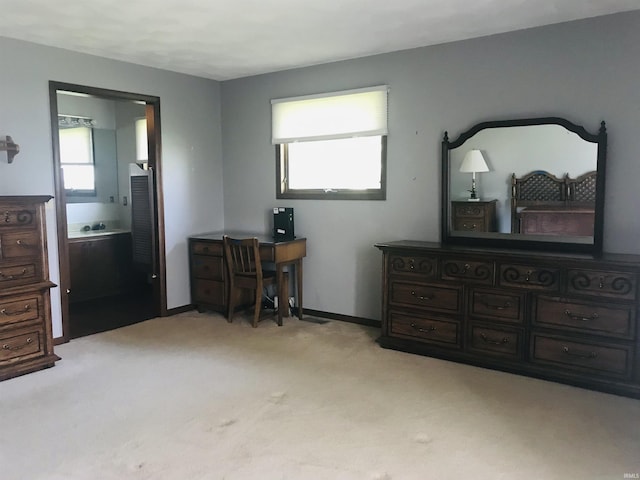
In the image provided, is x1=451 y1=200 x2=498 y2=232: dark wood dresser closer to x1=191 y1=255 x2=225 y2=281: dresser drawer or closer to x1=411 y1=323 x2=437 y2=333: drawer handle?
x1=411 y1=323 x2=437 y2=333: drawer handle

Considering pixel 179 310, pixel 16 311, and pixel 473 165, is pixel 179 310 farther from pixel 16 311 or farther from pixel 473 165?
pixel 473 165

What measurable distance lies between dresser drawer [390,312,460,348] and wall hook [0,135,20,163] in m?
3.10

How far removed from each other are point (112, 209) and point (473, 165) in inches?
174

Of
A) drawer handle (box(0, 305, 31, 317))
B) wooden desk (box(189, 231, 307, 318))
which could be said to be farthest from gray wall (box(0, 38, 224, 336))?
drawer handle (box(0, 305, 31, 317))

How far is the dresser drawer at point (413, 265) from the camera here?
3.75m

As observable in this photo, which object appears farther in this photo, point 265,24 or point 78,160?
point 78,160

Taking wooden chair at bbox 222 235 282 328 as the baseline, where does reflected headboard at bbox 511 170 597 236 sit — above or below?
above

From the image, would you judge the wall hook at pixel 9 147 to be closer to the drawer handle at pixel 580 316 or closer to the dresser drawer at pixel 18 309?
the dresser drawer at pixel 18 309

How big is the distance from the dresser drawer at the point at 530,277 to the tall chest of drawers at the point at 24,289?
10.6 ft

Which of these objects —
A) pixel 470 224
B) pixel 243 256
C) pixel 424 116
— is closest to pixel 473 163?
pixel 470 224

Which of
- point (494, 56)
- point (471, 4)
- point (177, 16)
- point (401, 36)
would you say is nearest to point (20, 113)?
point (177, 16)

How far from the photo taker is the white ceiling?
10.3 ft

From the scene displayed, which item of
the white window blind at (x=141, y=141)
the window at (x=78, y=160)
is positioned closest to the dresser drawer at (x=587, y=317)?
the white window blind at (x=141, y=141)

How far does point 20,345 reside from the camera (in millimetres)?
3482
